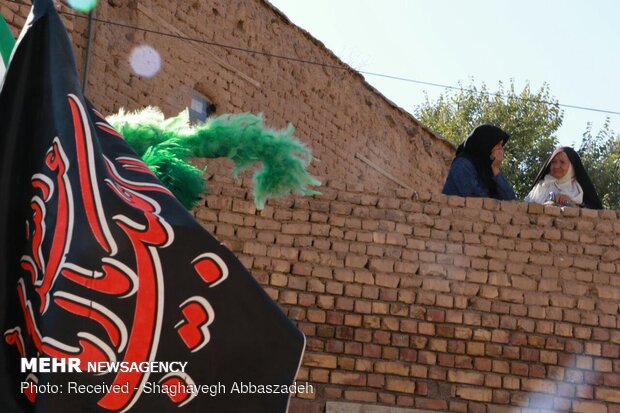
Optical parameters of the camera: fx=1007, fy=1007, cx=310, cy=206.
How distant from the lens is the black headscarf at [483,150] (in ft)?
25.2

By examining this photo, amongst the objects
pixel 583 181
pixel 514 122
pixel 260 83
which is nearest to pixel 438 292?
pixel 583 181

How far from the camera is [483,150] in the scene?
7.68 meters

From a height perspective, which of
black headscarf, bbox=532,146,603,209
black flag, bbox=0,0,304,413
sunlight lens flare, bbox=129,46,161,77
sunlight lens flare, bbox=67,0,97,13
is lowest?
black flag, bbox=0,0,304,413

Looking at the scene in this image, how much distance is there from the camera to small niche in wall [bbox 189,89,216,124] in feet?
29.0

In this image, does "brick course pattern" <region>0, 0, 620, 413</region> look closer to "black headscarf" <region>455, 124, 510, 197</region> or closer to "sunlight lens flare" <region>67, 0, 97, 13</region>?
"sunlight lens flare" <region>67, 0, 97, 13</region>

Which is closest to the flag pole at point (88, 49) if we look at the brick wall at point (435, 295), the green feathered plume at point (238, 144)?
the brick wall at point (435, 295)

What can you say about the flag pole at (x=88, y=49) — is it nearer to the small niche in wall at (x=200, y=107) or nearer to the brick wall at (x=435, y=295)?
the small niche in wall at (x=200, y=107)

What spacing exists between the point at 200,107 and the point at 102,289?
291 inches

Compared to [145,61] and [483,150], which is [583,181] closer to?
[483,150]

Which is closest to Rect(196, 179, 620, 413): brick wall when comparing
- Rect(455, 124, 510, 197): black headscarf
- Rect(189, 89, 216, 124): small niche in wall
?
Rect(455, 124, 510, 197): black headscarf

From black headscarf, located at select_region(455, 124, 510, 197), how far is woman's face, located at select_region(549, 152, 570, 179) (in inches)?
18.7

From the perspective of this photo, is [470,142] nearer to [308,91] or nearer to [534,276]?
[534,276]

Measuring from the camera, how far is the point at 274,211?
6.79m

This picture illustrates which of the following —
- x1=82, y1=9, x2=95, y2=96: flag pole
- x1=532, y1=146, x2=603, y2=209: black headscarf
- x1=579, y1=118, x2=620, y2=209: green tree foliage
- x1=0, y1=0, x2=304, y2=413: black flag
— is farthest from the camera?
x1=579, y1=118, x2=620, y2=209: green tree foliage
